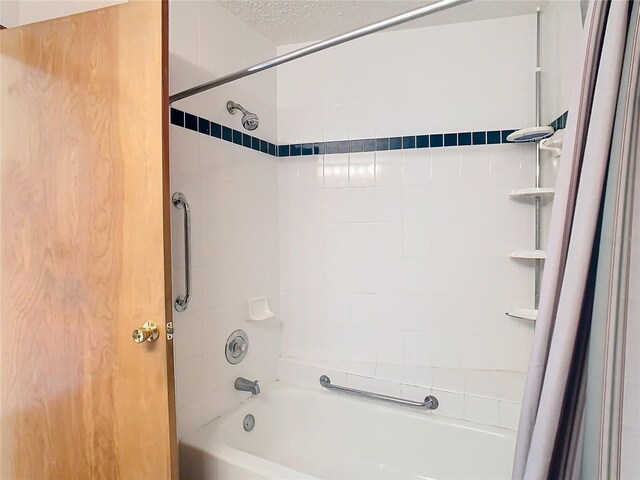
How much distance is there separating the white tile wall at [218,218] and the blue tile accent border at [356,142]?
4 cm

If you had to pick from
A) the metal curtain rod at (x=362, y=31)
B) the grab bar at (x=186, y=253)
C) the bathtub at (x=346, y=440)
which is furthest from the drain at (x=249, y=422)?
the metal curtain rod at (x=362, y=31)

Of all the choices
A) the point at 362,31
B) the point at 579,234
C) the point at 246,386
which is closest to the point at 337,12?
the point at 362,31

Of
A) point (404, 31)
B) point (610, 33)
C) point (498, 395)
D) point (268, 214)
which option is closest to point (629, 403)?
point (610, 33)

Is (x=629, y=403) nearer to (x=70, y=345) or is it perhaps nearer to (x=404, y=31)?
(x=70, y=345)

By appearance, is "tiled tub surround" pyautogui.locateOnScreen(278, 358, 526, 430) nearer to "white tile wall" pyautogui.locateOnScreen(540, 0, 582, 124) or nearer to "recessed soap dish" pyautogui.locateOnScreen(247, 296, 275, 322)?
"recessed soap dish" pyautogui.locateOnScreen(247, 296, 275, 322)

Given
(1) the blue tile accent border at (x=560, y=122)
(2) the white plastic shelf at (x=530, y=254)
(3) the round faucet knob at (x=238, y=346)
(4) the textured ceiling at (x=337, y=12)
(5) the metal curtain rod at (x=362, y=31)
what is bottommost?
(3) the round faucet knob at (x=238, y=346)

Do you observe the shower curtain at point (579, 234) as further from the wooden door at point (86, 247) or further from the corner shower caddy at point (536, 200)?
the corner shower caddy at point (536, 200)

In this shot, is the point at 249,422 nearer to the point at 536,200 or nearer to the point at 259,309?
the point at 259,309

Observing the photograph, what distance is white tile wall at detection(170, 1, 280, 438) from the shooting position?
1555 millimetres

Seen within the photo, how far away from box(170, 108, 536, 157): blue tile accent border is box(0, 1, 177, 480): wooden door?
1.61 feet

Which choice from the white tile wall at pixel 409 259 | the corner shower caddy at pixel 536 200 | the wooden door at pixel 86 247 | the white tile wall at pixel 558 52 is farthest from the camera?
the white tile wall at pixel 409 259

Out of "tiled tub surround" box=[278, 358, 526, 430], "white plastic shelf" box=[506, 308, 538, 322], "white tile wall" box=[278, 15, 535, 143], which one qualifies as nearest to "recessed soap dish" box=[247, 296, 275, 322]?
"tiled tub surround" box=[278, 358, 526, 430]

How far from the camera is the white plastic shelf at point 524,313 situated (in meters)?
1.78

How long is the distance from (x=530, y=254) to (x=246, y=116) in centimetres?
145
